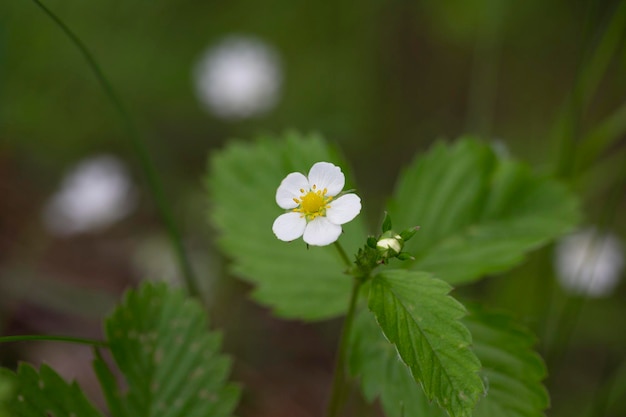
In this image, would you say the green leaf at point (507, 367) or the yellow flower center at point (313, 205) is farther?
the green leaf at point (507, 367)

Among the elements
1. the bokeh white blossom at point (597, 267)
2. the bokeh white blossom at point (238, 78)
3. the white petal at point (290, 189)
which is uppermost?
the bokeh white blossom at point (238, 78)

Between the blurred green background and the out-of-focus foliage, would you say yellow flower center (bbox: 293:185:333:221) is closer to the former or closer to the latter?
the out-of-focus foliage

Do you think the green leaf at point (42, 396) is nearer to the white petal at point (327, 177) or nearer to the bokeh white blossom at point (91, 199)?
the white petal at point (327, 177)

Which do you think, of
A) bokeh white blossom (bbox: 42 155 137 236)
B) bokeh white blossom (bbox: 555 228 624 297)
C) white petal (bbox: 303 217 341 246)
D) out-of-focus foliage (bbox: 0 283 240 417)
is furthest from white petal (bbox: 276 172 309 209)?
bokeh white blossom (bbox: 42 155 137 236)

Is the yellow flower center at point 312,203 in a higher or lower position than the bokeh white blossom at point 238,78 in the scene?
lower

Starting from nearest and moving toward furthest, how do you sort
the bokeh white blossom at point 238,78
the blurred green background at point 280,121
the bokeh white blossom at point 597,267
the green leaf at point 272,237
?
the green leaf at point 272,237, the blurred green background at point 280,121, the bokeh white blossom at point 597,267, the bokeh white blossom at point 238,78

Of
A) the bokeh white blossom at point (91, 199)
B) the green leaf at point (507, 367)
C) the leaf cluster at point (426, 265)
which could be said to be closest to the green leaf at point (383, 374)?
the leaf cluster at point (426, 265)

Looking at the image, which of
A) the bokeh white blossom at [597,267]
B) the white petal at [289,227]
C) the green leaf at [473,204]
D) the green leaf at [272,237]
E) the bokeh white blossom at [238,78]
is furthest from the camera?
the bokeh white blossom at [238,78]

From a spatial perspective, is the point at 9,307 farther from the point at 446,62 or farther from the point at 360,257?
the point at 446,62
